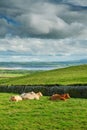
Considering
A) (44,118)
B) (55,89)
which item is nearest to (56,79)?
(55,89)

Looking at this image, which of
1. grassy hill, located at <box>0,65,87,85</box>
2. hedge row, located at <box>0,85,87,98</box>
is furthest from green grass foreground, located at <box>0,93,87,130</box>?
grassy hill, located at <box>0,65,87,85</box>

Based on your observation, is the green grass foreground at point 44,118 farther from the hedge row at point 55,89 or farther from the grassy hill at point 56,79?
the grassy hill at point 56,79

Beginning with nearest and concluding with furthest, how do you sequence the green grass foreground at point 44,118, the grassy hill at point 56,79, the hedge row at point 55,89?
the green grass foreground at point 44,118, the hedge row at point 55,89, the grassy hill at point 56,79

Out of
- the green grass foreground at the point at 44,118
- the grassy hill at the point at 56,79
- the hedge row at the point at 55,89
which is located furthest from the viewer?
the grassy hill at the point at 56,79

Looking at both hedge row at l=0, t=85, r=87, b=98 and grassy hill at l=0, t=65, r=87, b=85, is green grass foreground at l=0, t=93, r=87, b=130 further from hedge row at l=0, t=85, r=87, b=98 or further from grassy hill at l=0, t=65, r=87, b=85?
grassy hill at l=0, t=65, r=87, b=85

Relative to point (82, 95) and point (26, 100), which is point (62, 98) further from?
point (82, 95)

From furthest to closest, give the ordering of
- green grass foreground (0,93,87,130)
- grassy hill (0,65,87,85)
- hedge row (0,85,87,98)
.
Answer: grassy hill (0,65,87,85) < hedge row (0,85,87,98) < green grass foreground (0,93,87,130)

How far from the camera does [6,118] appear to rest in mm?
22422

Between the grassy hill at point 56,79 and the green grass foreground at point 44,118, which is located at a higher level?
the green grass foreground at point 44,118

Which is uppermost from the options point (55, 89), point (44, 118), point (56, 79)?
point (44, 118)

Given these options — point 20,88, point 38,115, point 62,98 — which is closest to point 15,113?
point 38,115

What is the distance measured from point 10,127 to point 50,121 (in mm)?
2714

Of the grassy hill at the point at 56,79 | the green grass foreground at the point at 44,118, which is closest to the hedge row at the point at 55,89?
the grassy hill at the point at 56,79

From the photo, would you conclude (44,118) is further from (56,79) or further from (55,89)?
(56,79)
